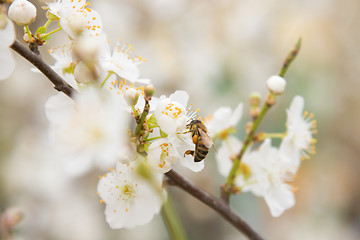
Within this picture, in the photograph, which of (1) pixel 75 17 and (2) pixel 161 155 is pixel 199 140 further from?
(1) pixel 75 17

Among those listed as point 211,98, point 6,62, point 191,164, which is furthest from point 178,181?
point 211,98

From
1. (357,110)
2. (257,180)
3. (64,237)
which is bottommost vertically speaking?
(64,237)

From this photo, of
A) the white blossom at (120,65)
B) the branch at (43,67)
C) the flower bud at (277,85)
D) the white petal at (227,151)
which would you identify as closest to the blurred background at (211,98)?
the white petal at (227,151)

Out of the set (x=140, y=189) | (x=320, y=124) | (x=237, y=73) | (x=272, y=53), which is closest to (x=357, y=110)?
(x=320, y=124)

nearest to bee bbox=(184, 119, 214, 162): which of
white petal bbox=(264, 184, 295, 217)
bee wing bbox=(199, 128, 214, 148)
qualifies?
bee wing bbox=(199, 128, 214, 148)

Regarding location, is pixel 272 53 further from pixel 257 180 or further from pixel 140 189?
pixel 140 189

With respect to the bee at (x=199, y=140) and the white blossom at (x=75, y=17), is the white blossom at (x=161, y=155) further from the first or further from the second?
the white blossom at (x=75, y=17)
